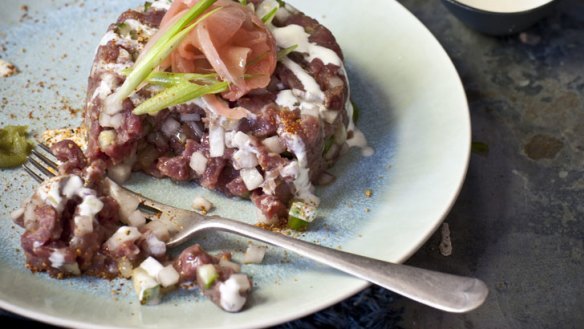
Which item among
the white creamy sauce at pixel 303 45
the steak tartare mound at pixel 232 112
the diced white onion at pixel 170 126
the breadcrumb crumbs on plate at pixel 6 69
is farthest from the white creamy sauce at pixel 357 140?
the breadcrumb crumbs on plate at pixel 6 69

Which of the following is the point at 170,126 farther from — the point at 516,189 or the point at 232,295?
the point at 516,189

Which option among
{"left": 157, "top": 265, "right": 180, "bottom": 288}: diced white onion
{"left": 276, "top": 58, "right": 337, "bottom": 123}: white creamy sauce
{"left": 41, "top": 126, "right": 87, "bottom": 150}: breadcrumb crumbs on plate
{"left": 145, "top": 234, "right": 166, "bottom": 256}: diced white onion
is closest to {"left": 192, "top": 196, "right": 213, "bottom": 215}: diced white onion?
{"left": 145, "top": 234, "right": 166, "bottom": 256}: diced white onion

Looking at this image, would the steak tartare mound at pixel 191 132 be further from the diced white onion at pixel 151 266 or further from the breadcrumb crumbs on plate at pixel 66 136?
the breadcrumb crumbs on plate at pixel 66 136

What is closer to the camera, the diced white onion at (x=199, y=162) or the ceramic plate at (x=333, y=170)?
the ceramic plate at (x=333, y=170)

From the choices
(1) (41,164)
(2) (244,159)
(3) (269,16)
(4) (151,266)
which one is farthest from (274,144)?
(1) (41,164)

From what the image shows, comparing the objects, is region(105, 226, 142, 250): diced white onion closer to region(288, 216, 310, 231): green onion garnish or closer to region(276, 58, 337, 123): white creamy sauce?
region(288, 216, 310, 231): green onion garnish
